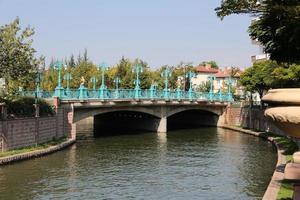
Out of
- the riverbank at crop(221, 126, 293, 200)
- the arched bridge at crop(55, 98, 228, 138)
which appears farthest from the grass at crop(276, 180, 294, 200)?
the arched bridge at crop(55, 98, 228, 138)

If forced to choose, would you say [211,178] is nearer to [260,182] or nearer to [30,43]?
[260,182]

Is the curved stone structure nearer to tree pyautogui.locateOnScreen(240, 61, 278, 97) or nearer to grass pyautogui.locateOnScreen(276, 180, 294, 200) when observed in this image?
grass pyautogui.locateOnScreen(276, 180, 294, 200)

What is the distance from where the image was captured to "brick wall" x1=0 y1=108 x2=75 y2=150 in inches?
1483

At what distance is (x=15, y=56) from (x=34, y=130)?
24.0 feet

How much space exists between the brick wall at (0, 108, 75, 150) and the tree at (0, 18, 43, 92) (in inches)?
136

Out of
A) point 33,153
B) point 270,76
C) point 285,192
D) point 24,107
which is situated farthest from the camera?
point 270,76

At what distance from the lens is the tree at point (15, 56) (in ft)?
125

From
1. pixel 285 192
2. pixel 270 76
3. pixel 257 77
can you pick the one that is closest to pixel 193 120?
pixel 257 77

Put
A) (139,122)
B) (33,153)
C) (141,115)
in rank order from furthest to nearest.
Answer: (141,115), (139,122), (33,153)

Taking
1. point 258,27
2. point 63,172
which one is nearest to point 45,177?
point 63,172

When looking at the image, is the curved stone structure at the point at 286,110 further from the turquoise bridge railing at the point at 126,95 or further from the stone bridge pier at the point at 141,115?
the stone bridge pier at the point at 141,115

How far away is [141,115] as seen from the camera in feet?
250

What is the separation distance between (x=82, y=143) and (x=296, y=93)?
1823 inches

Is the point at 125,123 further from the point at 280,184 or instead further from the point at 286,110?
the point at 286,110
